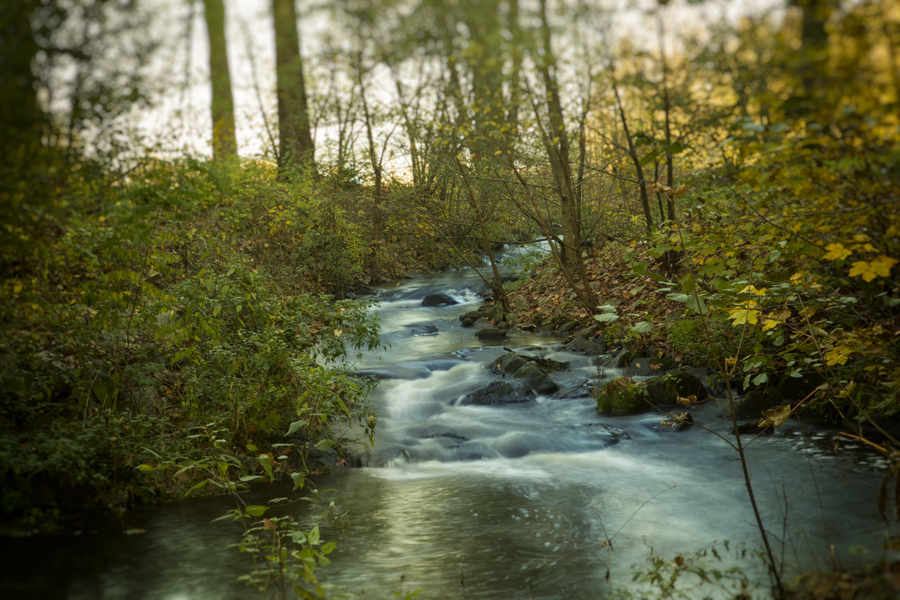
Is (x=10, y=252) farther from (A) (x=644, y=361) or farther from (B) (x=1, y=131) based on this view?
→ (A) (x=644, y=361)

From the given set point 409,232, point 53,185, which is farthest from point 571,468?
point 409,232

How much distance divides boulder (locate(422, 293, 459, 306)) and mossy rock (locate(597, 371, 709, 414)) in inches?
300

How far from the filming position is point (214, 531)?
4238 millimetres

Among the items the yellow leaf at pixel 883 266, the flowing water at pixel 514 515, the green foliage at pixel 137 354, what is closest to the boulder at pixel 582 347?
the flowing water at pixel 514 515

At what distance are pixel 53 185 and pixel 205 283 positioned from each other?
2.80 m

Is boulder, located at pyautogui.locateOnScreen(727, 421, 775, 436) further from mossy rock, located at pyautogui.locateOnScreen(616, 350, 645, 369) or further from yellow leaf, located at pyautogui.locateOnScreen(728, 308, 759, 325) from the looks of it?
mossy rock, located at pyautogui.locateOnScreen(616, 350, 645, 369)

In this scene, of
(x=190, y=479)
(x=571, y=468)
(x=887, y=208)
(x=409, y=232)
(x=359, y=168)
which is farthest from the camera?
(x=409, y=232)

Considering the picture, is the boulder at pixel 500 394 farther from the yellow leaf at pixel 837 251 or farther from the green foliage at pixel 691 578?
the yellow leaf at pixel 837 251

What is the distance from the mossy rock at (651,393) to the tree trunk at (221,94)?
37.0 ft

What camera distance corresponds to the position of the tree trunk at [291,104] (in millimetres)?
15852

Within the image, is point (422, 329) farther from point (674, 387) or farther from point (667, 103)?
point (667, 103)

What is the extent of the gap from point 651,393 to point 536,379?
5.70ft

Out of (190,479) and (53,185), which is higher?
(53,185)

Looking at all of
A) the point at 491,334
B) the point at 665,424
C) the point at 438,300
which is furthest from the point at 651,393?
the point at 438,300
